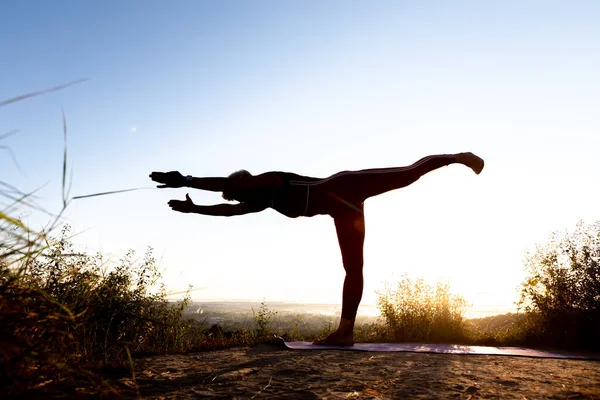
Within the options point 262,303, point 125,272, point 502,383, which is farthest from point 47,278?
point 262,303

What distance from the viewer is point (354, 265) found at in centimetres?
454

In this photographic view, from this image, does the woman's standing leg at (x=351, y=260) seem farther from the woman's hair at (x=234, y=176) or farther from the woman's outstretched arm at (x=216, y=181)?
the woman's hair at (x=234, y=176)

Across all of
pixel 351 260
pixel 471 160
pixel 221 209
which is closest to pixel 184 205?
pixel 221 209

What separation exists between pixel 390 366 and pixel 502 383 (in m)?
0.79

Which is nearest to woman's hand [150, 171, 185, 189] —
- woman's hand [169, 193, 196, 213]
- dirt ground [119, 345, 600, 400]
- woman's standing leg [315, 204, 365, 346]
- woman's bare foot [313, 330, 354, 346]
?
woman's hand [169, 193, 196, 213]

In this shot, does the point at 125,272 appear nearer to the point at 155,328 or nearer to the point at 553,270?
the point at 155,328

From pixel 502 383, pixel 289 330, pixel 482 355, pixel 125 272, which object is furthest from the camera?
pixel 289 330

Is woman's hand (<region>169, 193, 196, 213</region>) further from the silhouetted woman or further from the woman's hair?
the woman's hair

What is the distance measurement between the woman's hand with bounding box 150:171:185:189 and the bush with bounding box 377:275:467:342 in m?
3.90

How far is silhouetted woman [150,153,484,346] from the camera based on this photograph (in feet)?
13.9

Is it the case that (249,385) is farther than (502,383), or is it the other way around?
(502,383)

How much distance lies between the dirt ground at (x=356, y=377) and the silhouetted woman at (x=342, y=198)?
1.08m

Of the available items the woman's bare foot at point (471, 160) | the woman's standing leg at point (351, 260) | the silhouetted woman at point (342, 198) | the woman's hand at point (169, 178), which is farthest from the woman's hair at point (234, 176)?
the woman's bare foot at point (471, 160)

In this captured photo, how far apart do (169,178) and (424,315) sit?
168 inches
